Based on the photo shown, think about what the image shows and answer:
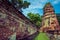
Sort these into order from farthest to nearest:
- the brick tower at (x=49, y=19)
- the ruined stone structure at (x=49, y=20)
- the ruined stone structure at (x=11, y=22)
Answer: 1. the brick tower at (x=49, y=19)
2. the ruined stone structure at (x=49, y=20)
3. the ruined stone structure at (x=11, y=22)

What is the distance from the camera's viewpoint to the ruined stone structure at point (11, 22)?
5.34 meters

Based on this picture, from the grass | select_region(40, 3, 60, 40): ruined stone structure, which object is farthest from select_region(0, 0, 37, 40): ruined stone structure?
select_region(40, 3, 60, 40): ruined stone structure

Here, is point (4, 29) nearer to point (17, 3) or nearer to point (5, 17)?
point (5, 17)

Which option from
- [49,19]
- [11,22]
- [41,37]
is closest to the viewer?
[11,22]

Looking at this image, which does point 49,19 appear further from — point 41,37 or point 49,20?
point 41,37

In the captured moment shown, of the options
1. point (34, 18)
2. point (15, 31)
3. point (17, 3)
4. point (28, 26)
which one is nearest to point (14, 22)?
point (15, 31)

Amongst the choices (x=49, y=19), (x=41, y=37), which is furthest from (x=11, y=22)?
(x=49, y=19)

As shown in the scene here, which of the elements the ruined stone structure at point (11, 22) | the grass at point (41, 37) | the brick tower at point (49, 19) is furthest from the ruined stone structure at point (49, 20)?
the ruined stone structure at point (11, 22)

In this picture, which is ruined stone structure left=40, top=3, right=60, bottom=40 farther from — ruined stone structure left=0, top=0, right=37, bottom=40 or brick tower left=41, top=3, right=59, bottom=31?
ruined stone structure left=0, top=0, right=37, bottom=40

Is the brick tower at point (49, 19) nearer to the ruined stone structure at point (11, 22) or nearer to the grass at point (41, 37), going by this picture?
the grass at point (41, 37)

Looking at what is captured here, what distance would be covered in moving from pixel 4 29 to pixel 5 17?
387mm

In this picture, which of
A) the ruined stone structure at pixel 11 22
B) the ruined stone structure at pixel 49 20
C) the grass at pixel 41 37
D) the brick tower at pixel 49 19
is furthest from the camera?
the brick tower at pixel 49 19

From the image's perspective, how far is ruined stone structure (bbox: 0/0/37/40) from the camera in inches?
210

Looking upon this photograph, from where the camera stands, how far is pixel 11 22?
19.1 feet
